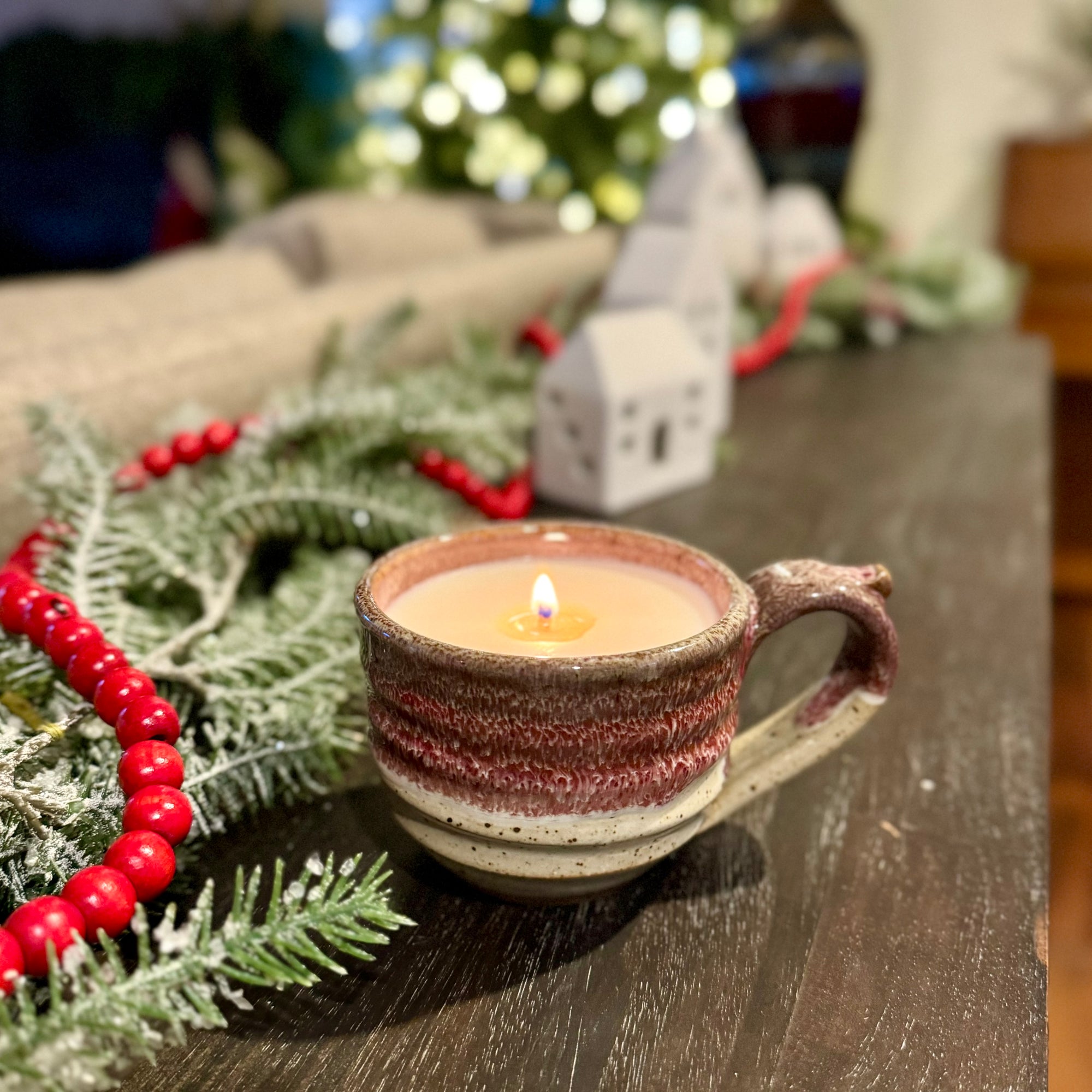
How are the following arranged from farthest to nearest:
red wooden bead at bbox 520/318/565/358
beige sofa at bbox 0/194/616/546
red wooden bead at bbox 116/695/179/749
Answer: red wooden bead at bbox 520/318/565/358 < beige sofa at bbox 0/194/616/546 < red wooden bead at bbox 116/695/179/749

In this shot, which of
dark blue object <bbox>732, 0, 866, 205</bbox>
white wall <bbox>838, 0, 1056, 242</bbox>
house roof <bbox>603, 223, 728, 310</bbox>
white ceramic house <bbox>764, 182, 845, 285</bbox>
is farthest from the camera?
white wall <bbox>838, 0, 1056, 242</bbox>

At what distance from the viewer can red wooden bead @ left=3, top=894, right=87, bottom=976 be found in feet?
1.12

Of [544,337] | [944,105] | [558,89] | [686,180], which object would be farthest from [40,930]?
[944,105]

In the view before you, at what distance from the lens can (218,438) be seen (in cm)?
73

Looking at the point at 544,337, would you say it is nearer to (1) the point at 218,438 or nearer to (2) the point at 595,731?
(1) the point at 218,438

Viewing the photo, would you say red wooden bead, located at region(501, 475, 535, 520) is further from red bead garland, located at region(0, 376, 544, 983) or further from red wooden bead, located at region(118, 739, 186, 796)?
red wooden bead, located at region(118, 739, 186, 796)

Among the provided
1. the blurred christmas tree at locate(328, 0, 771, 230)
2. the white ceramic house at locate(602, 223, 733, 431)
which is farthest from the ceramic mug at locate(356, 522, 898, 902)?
the blurred christmas tree at locate(328, 0, 771, 230)

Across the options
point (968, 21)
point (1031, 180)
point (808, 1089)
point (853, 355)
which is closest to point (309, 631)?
point (808, 1089)

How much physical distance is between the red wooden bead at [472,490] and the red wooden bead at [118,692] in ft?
1.30

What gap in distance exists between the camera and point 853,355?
167cm

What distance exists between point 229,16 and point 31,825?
3.90m

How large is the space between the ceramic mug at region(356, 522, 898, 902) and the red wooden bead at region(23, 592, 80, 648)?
0.16 metres

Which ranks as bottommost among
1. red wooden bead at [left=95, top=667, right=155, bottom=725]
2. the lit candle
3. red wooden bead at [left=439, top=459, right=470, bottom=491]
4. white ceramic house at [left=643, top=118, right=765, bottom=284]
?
red wooden bead at [left=439, top=459, right=470, bottom=491]

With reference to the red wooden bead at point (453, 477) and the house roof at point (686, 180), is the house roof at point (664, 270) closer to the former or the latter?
the house roof at point (686, 180)
